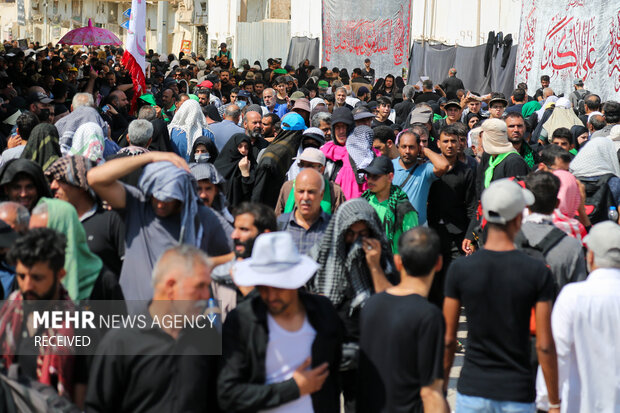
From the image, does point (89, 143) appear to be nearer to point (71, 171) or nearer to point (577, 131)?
point (71, 171)

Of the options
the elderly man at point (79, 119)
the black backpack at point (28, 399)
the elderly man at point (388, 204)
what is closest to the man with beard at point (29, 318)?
the black backpack at point (28, 399)

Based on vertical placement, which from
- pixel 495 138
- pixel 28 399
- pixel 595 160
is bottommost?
pixel 28 399

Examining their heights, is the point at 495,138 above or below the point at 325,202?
above

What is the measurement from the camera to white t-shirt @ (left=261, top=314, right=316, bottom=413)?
332 cm

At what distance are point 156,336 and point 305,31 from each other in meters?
29.2

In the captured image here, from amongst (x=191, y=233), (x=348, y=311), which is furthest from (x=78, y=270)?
(x=348, y=311)

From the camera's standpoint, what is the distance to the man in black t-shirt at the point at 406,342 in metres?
3.39

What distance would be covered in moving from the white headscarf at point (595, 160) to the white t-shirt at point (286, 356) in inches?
164

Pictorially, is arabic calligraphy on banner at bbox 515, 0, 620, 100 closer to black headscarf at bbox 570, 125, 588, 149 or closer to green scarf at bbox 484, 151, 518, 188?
black headscarf at bbox 570, 125, 588, 149

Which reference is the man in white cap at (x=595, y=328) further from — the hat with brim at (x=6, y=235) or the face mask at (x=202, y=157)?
the face mask at (x=202, y=157)

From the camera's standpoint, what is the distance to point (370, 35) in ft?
70.8

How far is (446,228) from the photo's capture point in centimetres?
675

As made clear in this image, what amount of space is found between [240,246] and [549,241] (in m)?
1.61

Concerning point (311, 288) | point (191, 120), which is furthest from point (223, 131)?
point (311, 288)
